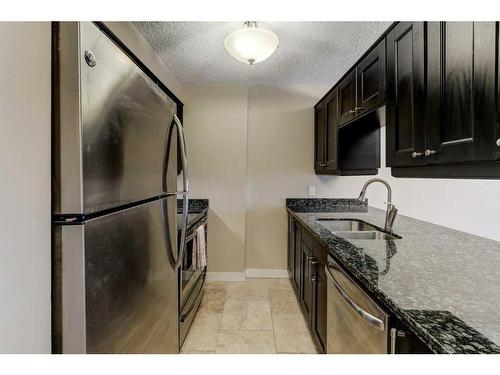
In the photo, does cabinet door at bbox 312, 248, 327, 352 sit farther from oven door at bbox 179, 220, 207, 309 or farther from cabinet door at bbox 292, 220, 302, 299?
oven door at bbox 179, 220, 207, 309

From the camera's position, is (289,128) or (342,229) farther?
(289,128)

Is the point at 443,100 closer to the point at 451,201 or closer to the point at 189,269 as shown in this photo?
the point at 451,201

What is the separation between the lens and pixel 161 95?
1.27 meters

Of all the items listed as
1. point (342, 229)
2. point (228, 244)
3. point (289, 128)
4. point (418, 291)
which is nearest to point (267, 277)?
point (228, 244)

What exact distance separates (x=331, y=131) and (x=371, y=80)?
939mm

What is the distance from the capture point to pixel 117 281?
0.86 m

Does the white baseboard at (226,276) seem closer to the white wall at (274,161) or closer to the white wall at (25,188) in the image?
the white wall at (274,161)

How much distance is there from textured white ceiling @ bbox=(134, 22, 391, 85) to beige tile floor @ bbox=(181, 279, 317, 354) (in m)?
2.46

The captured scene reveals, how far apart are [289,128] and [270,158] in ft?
1.50

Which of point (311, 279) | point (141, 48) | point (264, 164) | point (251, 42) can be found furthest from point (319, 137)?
point (141, 48)

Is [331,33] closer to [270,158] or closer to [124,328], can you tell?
[270,158]

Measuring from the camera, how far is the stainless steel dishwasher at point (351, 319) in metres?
0.92

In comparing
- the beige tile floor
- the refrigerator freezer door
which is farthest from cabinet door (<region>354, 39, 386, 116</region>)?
the beige tile floor

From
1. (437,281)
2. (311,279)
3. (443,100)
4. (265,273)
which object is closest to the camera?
(437,281)
